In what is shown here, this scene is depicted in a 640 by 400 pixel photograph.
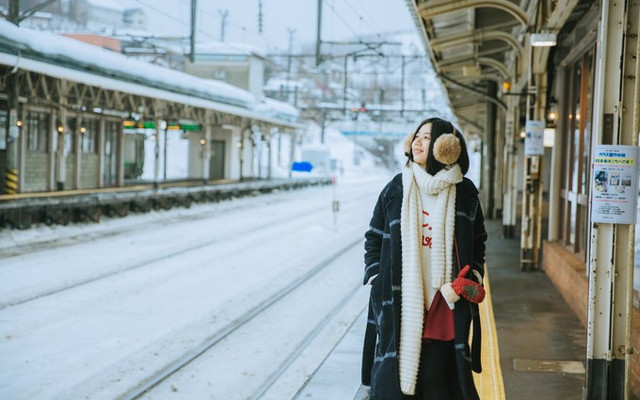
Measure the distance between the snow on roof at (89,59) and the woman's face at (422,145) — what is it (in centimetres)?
1719

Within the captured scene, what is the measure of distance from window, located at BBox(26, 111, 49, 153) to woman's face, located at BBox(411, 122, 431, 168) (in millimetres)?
22915

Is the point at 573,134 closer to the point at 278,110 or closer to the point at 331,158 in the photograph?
the point at 278,110

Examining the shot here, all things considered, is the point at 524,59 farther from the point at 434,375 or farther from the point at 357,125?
the point at 357,125

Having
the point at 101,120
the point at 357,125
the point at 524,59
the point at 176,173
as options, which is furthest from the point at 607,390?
the point at 357,125

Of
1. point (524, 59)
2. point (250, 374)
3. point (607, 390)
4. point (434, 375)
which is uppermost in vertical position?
point (524, 59)

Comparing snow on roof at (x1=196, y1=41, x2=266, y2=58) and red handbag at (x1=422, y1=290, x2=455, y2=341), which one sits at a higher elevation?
snow on roof at (x1=196, y1=41, x2=266, y2=58)

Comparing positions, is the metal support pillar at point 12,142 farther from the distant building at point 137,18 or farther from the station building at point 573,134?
the distant building at point 137,18

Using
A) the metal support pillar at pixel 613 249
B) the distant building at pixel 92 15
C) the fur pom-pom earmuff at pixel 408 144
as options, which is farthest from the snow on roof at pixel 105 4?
the fur pom-pom earmuff at pixel 408 144

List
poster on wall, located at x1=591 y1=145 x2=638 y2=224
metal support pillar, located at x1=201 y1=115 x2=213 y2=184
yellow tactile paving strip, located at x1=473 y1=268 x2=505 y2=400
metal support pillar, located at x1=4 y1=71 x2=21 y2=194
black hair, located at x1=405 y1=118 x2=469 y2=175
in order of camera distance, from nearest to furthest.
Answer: black hair, located at x1=405 y1=118 x2=469 y2=175, poster on wall, located at x1=591 y1=145 x2=638 y2=224, yellow tactile paving strip, located at x1=473 y1=268 x2=505 y2=400, metal support pillar, located at x1=4 y1=71 x2=21 y2=194, metal support pillar, located at x1=201 y1=115 x2=213 y2=184

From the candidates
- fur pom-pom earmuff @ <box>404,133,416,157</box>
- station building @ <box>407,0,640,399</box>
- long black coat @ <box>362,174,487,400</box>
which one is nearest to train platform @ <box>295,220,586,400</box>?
station building @ <box>407,0,640,399</box>

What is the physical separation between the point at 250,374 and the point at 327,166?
7582 centimetres

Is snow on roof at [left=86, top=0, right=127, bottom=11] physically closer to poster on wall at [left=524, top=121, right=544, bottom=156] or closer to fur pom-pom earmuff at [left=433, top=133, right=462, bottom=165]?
poster on wall at [left=524, top=121, right=544, bottom=156]

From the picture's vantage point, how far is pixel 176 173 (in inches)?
2532

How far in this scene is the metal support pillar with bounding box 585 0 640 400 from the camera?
6160mm
